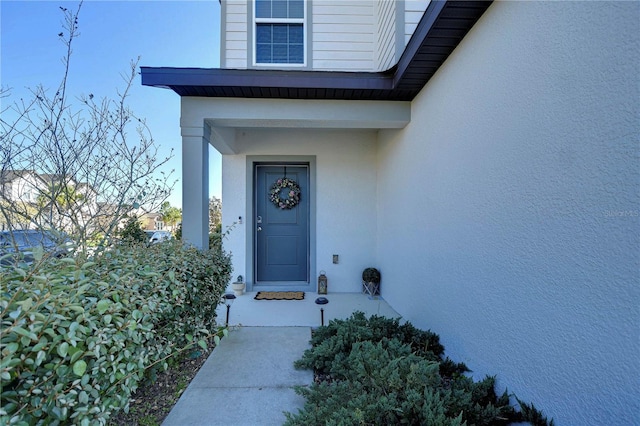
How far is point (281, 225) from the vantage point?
4.91 m

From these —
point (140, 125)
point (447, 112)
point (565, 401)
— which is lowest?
point (565, 401)

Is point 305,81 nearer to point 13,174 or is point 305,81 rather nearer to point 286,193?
point 286,193

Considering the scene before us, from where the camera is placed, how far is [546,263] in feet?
4.68

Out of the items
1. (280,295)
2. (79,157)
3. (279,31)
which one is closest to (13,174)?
(79,157)

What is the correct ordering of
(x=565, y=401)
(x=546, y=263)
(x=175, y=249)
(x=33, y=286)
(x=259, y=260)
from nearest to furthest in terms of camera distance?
(x=33, y=286)
(x=565, y=401)
(x=546, y=263)
(x=175, y=249)
(x=259, y=260)

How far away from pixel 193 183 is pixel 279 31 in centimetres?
284

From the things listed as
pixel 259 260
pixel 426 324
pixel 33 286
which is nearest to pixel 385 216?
pixel 426 324

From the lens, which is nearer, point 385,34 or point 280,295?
point 385,34

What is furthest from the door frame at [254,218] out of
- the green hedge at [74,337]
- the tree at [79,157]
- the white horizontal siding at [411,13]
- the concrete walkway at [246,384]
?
the green hedge at [74,337]

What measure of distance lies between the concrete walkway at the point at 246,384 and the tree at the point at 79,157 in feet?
5.57

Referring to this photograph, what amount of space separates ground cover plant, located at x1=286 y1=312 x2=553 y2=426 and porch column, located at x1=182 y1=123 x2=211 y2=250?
5.88 feet

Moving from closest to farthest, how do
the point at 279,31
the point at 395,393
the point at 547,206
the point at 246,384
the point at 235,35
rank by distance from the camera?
the point at 547,206 → the point at 395,393 → the point at 246,384 → the point at 235,35 → the point at 279,31

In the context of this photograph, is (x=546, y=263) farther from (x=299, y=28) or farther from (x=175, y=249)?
(x=299, y=28)

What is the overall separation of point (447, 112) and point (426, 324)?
2028mm
